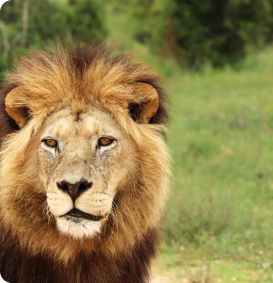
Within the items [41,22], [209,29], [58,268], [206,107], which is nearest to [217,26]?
[209,29]

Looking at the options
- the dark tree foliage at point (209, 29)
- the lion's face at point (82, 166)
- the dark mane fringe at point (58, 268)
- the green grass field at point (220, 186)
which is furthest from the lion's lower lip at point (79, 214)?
the dark tree foliage at point (209, 29)

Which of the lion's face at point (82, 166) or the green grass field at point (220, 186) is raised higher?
the lion's face at point (82, 166)

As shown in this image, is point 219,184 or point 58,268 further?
point 219,184

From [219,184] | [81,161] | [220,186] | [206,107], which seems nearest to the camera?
[81,161]

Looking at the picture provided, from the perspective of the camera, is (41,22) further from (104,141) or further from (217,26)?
(104,141)

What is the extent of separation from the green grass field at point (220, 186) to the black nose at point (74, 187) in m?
1.94

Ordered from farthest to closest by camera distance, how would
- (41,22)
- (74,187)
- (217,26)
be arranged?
(217,26), (41,22), (74,187)

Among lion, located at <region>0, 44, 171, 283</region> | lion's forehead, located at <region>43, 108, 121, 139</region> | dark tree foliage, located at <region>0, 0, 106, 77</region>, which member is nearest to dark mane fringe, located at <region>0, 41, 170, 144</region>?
lion, located at <region>0, 44, 171, 283</region>

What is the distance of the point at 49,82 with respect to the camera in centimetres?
352

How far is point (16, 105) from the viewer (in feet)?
11.5

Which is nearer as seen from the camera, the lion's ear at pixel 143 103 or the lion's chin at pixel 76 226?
the lion's chin at pixel 76 226

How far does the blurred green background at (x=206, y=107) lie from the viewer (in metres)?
5.72

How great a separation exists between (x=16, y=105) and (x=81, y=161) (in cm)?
55

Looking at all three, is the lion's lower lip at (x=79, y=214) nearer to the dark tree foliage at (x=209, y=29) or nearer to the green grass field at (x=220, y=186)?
the green grass field at (x=220, y=186)
